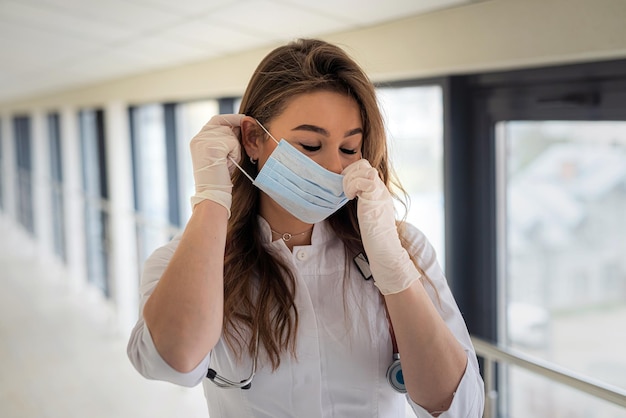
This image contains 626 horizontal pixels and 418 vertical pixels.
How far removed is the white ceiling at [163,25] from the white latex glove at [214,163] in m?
0.67

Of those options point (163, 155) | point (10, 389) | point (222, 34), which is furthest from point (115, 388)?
point (222, 34)

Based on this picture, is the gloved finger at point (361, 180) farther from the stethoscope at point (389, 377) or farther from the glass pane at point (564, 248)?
the glass pane at point (564, 248)

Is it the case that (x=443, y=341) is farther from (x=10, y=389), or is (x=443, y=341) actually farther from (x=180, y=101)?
(x=180, y=101)

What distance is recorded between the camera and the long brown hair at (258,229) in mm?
1085

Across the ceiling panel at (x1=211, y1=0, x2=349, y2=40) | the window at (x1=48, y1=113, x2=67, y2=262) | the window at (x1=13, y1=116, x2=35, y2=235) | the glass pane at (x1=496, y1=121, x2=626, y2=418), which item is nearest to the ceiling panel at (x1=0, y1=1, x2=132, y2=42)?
the ceiling panel at (x1=211, y1=0, x2=349, y2=40)

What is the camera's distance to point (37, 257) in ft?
21.7

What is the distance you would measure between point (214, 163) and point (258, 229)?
0.55 ft

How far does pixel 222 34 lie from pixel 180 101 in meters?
1.90

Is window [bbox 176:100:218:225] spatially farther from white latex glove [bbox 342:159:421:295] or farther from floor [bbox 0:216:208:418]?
white latex glove [bbox 342:159:421:295]

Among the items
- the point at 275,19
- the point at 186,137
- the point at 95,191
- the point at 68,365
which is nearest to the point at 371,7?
the point at 275,19

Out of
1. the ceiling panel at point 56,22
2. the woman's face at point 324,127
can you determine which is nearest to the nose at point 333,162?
the woman's face at point 324,127

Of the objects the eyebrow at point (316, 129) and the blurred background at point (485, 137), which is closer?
the eyebrow at point (316, 129)

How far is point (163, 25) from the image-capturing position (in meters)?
2.20

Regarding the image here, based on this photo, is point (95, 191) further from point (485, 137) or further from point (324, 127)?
point (324, 127)
